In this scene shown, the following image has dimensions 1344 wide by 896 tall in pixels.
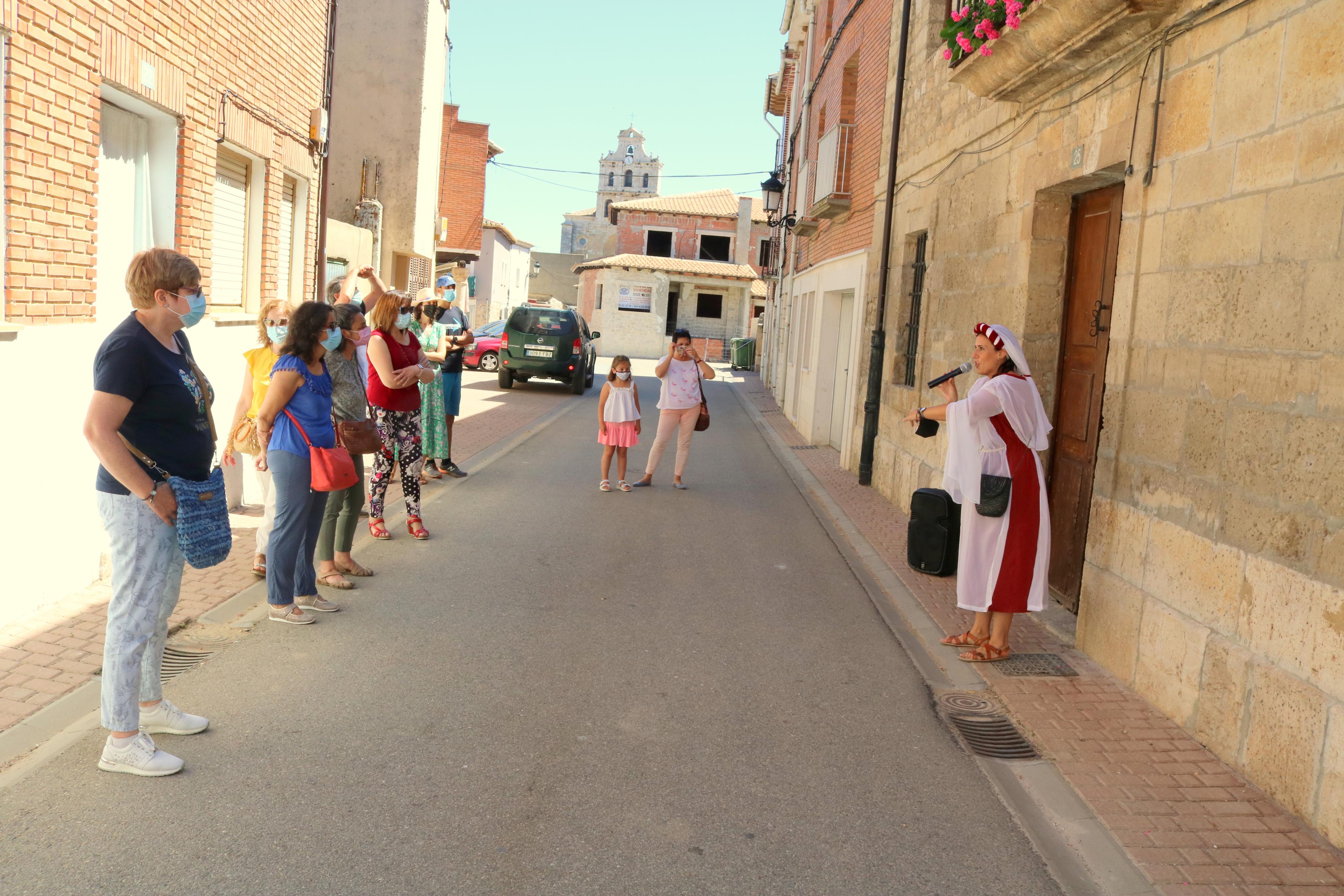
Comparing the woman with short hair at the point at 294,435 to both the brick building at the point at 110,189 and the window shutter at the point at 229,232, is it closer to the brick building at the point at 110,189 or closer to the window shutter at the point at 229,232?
the brick building at the point at 110,189

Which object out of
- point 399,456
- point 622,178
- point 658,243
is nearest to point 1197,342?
point 399,456

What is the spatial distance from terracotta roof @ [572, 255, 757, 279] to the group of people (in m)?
39.5

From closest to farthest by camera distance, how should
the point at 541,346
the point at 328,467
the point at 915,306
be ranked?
the point at 328,467 < the point at 915,306 < the point at 541,346

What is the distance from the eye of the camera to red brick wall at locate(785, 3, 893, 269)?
560 inches

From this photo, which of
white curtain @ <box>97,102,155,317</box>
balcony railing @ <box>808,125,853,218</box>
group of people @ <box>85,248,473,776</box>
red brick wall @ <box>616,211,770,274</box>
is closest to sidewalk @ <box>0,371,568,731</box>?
group of people @ <box>85,248,473,776</box>

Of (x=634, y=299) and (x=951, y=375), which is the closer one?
(x=951, y=375)

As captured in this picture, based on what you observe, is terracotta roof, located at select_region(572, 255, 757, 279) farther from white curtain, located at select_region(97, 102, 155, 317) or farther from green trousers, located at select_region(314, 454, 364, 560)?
green trousers, located at select_region(314, 454, 364, 560)

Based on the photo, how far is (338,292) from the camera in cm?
741

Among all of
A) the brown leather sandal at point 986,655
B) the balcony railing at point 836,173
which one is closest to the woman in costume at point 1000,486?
the brown leather sandal at point 986,655

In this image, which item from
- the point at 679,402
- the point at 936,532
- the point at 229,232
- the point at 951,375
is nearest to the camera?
the point at 951,375

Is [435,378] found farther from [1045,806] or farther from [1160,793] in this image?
[1160,793]

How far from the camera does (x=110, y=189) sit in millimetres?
7164

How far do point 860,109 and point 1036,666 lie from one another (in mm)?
11674

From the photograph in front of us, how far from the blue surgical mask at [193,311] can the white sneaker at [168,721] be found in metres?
1.46
